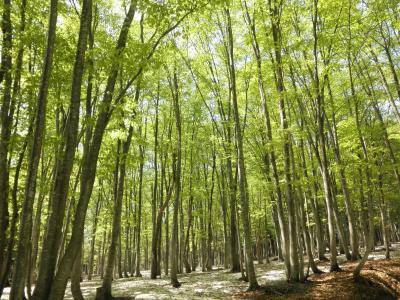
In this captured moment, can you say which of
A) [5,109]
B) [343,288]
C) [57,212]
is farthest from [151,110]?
[57,212]

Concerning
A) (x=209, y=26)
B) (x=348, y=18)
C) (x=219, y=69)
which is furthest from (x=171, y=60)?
(x=348, y=18)

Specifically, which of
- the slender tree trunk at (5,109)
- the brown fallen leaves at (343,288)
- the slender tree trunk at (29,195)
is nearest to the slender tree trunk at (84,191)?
the slender tree trunk at (29,195)

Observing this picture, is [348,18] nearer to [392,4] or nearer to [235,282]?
[392,4]

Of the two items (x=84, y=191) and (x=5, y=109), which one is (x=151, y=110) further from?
(x=84, y=191)

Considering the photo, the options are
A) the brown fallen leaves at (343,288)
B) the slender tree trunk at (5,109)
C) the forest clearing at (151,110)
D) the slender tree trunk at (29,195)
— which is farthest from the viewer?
the brown fallen leaves at (343,288)

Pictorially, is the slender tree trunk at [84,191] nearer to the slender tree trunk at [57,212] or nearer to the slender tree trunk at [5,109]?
the slender tree trunk at [57,212]

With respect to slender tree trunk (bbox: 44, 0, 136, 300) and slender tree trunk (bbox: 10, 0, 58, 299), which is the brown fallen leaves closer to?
slender tree trunk (bbox: 44, 0, 136, 300)

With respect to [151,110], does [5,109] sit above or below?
below

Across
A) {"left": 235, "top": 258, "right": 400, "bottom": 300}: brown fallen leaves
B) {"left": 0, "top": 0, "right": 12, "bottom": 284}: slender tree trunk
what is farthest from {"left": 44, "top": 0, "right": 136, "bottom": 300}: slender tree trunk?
{"left": 235, "top": 258, "right": 400, "bottom": 300}: brown fallen leaves

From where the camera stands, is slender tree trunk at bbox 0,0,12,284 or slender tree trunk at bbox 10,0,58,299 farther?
slender tree trunk at bbox 0,0,12,284

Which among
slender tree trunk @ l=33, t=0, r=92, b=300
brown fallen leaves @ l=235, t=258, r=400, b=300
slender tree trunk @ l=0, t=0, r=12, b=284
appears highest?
slender tree trunk @ l=0, t=0, r=12, b=284

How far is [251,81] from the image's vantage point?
53.0ft

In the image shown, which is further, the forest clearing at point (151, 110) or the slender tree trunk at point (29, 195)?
the forest clearing at point (151, 110)

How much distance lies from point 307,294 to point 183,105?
14958 millimetres
